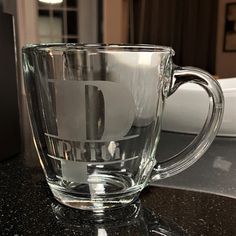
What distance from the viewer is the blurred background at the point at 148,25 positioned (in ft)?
10.2

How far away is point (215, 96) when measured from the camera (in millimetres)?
354

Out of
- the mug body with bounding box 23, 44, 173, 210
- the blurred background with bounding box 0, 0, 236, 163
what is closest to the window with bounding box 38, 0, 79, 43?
the blurred background with bounding box 0, 0, 236, 163

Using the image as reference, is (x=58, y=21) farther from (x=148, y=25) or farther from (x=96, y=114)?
(x=96, y=114)

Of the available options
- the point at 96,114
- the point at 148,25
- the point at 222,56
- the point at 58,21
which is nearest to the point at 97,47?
the point at 96,114

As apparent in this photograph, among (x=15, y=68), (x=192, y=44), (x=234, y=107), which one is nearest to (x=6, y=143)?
(x=15, y=68)

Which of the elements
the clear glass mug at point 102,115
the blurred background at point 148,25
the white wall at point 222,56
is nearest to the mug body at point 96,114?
the clear glass mug at point 102,115

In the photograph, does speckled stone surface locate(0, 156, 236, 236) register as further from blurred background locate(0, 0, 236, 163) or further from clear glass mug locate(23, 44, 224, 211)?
blurred background locate(0, 0, 236, 163)

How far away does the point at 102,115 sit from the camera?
0.32m

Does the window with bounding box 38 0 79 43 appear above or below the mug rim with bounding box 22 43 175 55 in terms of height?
above

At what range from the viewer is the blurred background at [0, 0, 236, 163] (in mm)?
3121

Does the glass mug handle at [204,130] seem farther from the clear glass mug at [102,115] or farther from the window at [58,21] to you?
the window at [58,21]

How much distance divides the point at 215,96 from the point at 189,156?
61 mm

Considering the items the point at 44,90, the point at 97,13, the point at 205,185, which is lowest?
the point at 205,185

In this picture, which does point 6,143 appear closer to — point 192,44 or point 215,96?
point 215,96
